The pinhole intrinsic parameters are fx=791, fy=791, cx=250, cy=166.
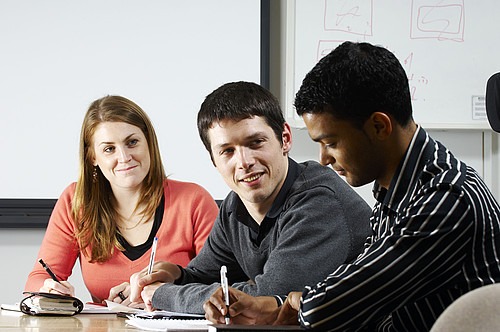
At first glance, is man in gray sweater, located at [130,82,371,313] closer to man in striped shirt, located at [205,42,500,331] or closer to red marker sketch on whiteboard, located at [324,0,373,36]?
man in striped shirt, located at [205,42,500,331]

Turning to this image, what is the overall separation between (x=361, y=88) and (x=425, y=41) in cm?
192

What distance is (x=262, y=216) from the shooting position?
201 centimetres

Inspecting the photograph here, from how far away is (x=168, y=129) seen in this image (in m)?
3.23

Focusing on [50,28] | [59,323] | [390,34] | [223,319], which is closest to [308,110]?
[223,319]

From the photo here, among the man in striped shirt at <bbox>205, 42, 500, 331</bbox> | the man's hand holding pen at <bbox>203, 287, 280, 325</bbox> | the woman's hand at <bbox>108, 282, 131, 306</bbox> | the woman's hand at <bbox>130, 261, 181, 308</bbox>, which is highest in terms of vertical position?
the man in striped shirt at <bbox>205, 42, 500, 331</bbox>

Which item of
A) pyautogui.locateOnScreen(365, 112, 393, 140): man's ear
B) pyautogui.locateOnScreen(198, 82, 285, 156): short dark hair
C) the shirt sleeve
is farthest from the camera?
pyautogui.locateOnScreen(198, 82, 285, 156): short dark hair

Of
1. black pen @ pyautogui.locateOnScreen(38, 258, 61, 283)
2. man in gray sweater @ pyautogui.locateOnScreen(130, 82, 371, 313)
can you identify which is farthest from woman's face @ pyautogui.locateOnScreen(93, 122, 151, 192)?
man in gray sweater @ pyautogui.locateOnScreen(130, 82, 371, 313)

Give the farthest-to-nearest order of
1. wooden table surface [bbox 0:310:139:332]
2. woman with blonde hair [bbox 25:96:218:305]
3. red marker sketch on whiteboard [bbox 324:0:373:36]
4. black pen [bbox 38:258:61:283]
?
red marker sketch on whiteboard [bbox 324:0:373:36]
woman with blonde hair [bbox 25:96:218:305]
black pen [bbox 38:258:61:283]
wooden table surface [bbox 0:310:139:332]

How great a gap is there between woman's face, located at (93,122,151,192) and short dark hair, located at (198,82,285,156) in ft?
1.76

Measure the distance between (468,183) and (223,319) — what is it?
2.12 feet

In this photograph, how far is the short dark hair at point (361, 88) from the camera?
4.39 feet

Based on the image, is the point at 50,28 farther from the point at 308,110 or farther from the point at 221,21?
the point at 308,110

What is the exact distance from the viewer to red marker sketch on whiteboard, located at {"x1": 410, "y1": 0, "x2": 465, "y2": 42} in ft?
10.3

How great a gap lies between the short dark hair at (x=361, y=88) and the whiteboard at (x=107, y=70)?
182 cm
